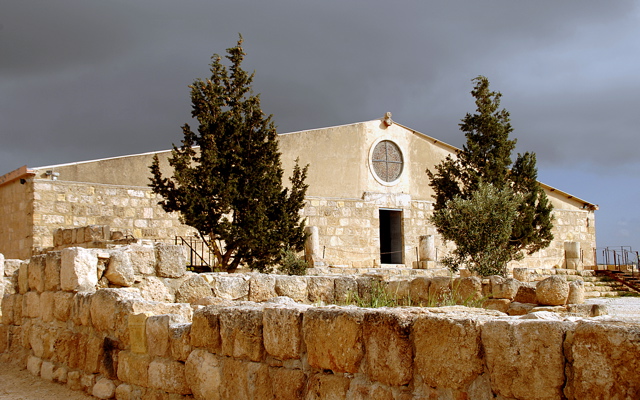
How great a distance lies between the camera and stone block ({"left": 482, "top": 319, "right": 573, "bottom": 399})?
2.90 metres

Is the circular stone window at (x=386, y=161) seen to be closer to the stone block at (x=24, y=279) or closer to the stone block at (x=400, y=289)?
the stone block at (x=400, y=289)

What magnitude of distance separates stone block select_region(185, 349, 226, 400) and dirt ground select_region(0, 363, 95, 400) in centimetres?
188

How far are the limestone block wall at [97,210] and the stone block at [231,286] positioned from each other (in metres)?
10.3

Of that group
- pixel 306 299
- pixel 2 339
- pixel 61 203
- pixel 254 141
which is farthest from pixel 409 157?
pixel 2 339

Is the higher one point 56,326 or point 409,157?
point 409,157

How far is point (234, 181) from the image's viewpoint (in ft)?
50.8

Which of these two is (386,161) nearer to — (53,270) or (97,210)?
(97,210)

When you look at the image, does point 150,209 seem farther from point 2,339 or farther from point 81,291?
point 81,291

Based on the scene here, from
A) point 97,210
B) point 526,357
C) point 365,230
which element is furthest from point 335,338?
point 365,230

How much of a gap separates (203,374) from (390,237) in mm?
20670

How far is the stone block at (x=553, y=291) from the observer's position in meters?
10.2

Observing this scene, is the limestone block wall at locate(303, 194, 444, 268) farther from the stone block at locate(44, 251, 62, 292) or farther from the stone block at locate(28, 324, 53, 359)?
the stone block at locate(44, 251, 62, 292)

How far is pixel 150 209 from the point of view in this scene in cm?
1911

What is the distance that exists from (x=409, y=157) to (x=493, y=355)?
2239 centimetres
